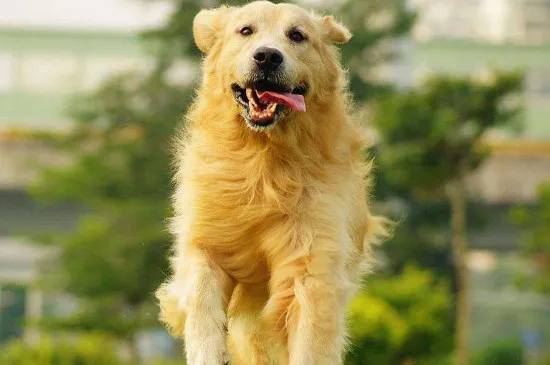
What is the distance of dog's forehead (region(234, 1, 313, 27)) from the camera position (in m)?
7.45

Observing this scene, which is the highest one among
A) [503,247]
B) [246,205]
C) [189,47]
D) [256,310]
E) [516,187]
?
[246,205]

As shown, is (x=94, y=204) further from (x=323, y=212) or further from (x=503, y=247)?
(x=323, y=212)

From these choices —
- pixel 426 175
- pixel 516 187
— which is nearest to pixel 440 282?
pixel 426 175

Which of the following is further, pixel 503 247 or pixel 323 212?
pixel 503 247

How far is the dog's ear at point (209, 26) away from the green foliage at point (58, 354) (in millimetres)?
9516

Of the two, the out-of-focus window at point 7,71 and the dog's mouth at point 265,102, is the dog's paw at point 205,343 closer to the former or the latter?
the dog's mouth at point 265,102

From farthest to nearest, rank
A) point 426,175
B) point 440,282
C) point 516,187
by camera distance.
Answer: point 516,187
point 440,282
point 426,175

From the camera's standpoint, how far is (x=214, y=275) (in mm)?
7301

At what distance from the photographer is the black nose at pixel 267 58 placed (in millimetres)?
7195

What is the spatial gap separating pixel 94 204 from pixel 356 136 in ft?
76.2

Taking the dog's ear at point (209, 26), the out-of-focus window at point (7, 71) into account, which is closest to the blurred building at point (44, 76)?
the out-of-focus window at point (7, 71)

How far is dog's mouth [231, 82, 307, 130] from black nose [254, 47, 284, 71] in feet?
0.33

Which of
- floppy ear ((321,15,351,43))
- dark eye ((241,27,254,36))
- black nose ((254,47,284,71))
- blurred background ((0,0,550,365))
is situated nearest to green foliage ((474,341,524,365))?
blurred background ((0,0,550,365))

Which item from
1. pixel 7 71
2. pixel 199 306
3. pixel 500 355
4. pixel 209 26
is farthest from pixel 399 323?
pixel 7 71
